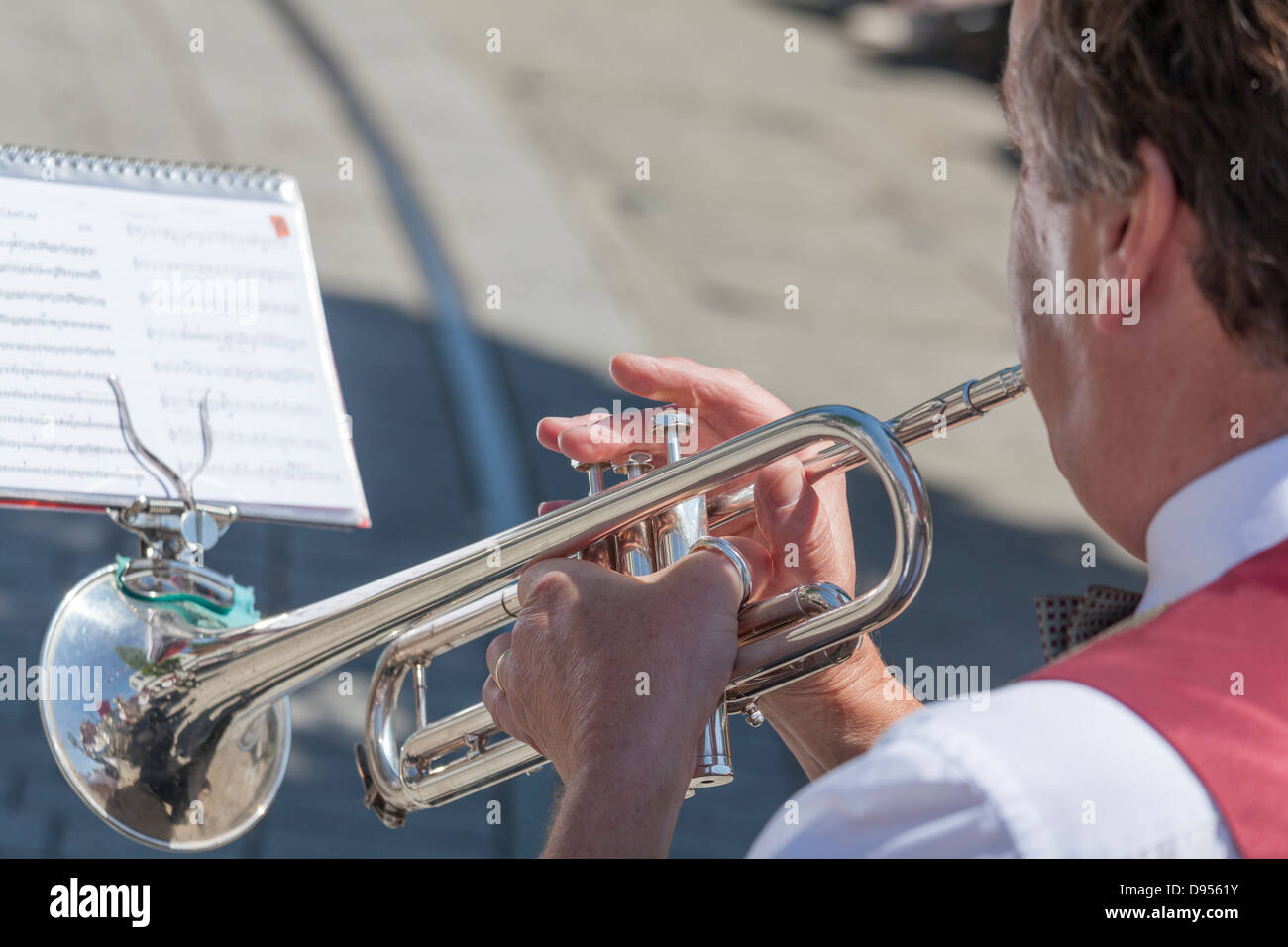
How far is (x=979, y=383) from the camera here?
1.72 m

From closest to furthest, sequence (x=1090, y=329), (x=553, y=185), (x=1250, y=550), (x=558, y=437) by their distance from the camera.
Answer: (x=1250, y=550)
(x=1090, y=329)
(x=558, y=437)
(x=553, y=185)

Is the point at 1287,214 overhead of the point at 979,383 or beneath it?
overhead

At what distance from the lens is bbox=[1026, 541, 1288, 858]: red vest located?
957 mm

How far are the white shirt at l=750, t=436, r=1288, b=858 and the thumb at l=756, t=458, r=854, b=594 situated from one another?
2.29 ft

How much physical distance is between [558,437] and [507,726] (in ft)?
1.40

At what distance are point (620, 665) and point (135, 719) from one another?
91 cm

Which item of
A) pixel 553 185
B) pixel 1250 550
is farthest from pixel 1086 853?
pixel 553 185

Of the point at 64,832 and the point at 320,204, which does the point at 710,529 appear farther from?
the point at 320,204

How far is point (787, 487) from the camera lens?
5.65 feet
